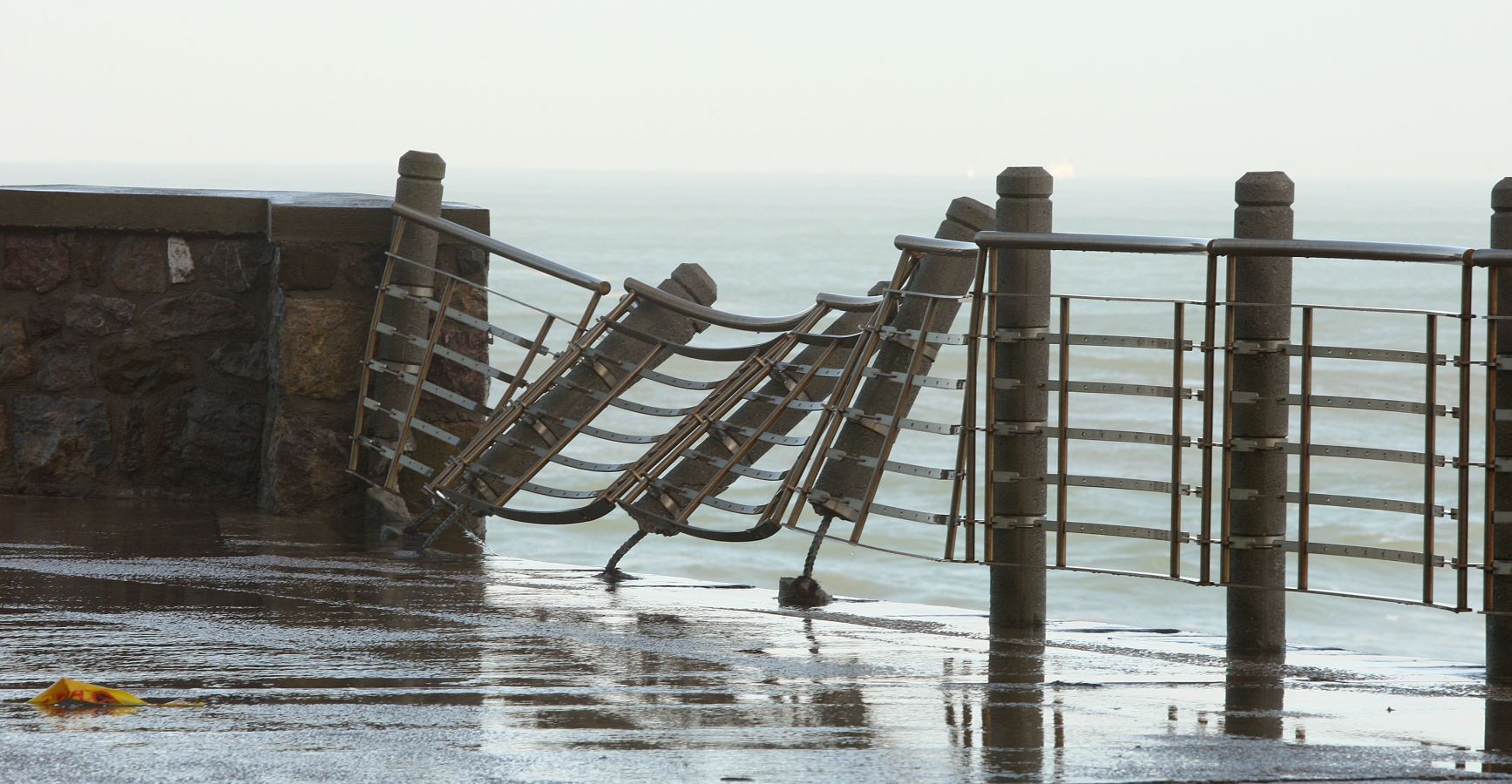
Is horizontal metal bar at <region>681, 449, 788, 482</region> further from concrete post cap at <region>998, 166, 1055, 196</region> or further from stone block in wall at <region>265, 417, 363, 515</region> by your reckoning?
stone block in wall at <region>265, 417, 363, 515</region>

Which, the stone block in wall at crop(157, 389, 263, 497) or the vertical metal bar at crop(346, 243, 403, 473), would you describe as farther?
the stone block in wall at crop(157, 389, 263, 497)

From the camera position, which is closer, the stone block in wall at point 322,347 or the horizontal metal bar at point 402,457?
the horizontal metal bar at point 402,457

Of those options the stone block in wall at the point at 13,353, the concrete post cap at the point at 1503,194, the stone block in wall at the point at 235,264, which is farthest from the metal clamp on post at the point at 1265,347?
the stone block in wall at the point at 13,353

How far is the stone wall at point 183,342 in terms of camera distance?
6109 mm

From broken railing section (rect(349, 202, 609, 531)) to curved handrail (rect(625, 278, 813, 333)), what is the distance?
0.82ft

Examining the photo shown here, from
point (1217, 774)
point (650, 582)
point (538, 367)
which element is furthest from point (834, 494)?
point (538, 367)

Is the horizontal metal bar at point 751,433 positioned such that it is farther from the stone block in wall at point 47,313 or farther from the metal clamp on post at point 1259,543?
the stone block in wall at point 47,313

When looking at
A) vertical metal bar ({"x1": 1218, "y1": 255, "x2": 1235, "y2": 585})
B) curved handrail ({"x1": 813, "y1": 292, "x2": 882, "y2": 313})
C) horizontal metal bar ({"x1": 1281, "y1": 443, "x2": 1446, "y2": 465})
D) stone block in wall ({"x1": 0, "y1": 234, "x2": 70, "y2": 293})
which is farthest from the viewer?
stone block in wall ({"x1": 0, "y1": 234, "x2": 70, "y2": 293})

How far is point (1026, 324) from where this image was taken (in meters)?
4.32

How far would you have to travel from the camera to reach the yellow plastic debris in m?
3.12

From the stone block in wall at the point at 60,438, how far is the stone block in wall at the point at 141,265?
45 cm

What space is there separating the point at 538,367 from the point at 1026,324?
94.9ft

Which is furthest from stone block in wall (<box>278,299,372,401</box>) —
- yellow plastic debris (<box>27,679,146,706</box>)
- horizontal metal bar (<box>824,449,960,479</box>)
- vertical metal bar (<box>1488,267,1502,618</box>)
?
vertical metal bar (<box>1488,267,1502,618</box>)

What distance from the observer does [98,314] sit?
6.25 metres
